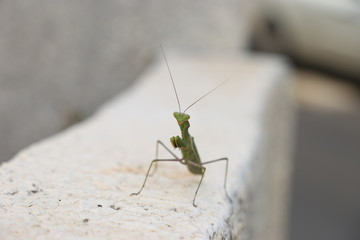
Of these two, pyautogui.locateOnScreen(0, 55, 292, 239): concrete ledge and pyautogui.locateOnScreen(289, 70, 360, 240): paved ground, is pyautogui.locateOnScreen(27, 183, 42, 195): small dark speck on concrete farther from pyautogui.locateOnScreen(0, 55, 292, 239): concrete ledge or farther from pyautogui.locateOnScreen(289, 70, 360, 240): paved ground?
pyautogui.locateOnScreen(289, 70, 360, 240): paved ground

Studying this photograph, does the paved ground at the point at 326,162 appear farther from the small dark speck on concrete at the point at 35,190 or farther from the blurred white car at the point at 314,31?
the small dark speck on concrete at the point at 35,190

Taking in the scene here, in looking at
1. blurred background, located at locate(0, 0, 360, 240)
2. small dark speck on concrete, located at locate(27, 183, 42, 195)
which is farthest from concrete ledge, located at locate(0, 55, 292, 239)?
blurred background, located at locate(0, 0, 360, 240)

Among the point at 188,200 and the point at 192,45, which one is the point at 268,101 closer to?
the point at 192,45

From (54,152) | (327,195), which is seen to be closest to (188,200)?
(54,152)

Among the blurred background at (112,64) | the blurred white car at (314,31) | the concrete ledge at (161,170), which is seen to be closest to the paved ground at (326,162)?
the blurred background at (112,64)

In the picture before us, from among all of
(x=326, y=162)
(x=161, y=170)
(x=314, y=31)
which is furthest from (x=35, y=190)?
(x=314, y=31)

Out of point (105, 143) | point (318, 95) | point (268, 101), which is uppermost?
point (318, 95)
